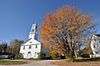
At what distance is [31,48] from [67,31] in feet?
110

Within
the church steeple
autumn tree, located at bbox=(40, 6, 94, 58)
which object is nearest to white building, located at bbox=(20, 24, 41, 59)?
the church steeple

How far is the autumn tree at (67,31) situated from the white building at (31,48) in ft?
93.0

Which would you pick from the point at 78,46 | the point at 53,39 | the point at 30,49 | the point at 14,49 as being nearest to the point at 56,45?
the point at 53,39

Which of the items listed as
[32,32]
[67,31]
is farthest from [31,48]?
[67,31]

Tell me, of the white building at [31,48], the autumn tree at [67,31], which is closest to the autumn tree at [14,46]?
Result: the white building at [31,48]

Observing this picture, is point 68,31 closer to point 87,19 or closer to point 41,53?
point 87,19

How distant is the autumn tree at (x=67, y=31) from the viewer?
39062 mm

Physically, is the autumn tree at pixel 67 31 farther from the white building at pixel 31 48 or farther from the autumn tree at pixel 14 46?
the autumn tree at pixel 14 46

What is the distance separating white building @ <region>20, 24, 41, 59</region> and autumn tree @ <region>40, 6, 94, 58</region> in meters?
28.3

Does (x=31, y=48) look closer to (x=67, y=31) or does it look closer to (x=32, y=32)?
(x=32, y=32)

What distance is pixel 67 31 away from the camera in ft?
128

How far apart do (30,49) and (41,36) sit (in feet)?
100

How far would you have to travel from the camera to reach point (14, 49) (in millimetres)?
80812

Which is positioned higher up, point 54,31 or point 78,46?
point 54,31
